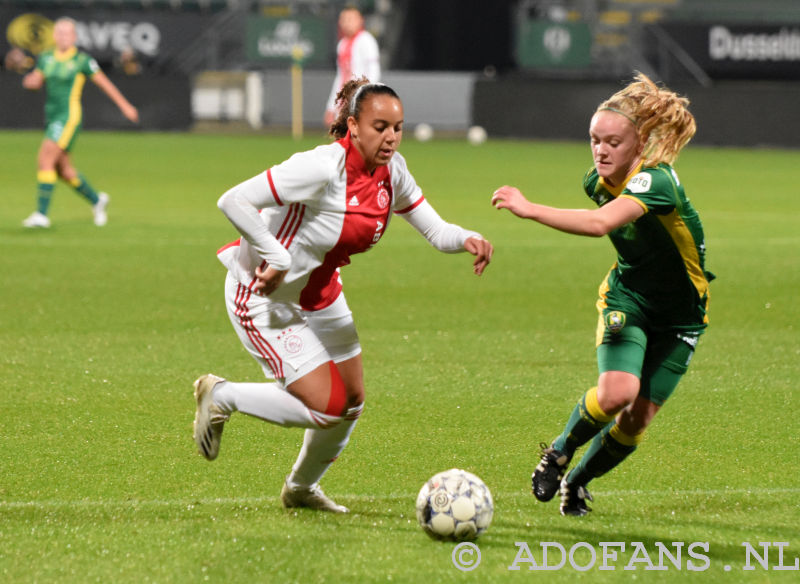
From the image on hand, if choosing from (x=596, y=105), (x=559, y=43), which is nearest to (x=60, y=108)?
(x=596, y=105)

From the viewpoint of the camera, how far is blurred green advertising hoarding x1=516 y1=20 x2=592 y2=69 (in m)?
32.1

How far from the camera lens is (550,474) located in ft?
16.5

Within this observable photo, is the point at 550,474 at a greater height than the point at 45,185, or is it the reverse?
the point at 550,474

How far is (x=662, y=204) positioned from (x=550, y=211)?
1.68ft

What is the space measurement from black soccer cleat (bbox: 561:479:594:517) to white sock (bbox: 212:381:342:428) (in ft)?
3.37

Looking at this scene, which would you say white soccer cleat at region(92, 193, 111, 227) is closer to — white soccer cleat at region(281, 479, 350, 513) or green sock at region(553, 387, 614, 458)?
white soccer cleat at region(281, 479, 350, 513)

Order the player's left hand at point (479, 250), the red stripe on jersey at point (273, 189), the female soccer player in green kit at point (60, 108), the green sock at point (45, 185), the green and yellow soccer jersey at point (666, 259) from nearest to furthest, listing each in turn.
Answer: the red stripe on jersey at point (273, 189)
the green and yellow soccer jersey at point (666, 259)
the player's left hand at point (479, 250)
the green sock at point (45, 185)
the female soccer player in green kit at point (60, 108)

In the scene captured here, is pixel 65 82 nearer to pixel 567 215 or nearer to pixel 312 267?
pixel 312 267

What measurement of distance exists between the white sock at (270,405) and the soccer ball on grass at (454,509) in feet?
1.65

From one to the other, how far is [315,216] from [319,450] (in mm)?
975

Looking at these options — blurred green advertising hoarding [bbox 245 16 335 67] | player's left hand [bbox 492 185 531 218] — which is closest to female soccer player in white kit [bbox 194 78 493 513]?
player's left hand [bbox 492 185 531 218]

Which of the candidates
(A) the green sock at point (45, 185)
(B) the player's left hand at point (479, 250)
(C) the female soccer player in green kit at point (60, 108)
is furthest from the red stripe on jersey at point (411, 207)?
(C) the female soccer player in green kit at point (60, 108)

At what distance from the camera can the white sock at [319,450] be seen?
4.96 meters
